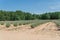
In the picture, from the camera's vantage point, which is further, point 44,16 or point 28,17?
point 44,16

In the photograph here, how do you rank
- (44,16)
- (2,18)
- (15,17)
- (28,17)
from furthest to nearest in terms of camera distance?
(44,16) < (28,17) < (15,17) < (2,18)

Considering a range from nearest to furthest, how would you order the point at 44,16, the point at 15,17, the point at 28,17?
the point at 15,17, the point at 28,17, the point at 44,16

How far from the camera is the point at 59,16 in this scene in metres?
111

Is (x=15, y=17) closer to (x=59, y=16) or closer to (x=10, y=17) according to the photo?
(x=10, y=17)

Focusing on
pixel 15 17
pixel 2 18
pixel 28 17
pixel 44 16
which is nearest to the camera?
pixel 2 18

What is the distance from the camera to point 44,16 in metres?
113

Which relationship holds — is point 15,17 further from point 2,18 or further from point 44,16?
point 44,16

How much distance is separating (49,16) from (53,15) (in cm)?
319

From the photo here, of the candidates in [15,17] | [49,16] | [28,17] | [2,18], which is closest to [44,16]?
[49,16]

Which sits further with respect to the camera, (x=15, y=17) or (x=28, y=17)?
(x=28, y=17)

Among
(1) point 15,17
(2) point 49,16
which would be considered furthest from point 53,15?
(1) point 15,17

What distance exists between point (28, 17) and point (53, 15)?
706 inches

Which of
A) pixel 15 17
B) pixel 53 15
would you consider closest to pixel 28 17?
pixel 15 17

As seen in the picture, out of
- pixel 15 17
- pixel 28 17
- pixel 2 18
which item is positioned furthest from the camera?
pixel 28 17
